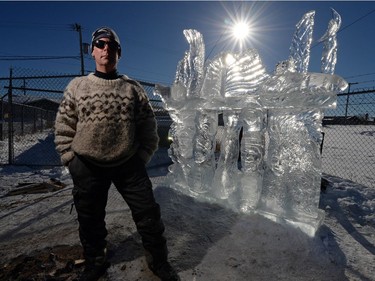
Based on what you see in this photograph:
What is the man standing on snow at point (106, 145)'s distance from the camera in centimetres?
177

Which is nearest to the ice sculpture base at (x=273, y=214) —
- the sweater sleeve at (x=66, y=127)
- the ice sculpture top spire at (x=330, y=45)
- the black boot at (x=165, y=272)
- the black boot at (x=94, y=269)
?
the black boot at (x=165, y=272)

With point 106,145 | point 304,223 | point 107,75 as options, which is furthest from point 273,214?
point 107,75

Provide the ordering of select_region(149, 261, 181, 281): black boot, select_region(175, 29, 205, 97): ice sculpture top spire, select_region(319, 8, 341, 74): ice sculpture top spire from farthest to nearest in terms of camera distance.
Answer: select_region(175, 29, 205, 97): ice sculpture top spire → select_region(319, 8, 341, 74): ice sculpture top spire → select_region(149, 261, 181, 281): black boot

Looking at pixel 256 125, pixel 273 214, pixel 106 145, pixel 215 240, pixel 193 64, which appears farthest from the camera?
pixel 193 64

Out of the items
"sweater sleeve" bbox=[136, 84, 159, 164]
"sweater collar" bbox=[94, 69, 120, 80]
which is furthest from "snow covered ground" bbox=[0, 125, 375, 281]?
"sweater collar" bbox=[94, 69, 120, 80]

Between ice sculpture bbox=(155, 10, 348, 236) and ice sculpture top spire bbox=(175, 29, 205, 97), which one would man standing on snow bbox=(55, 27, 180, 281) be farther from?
ice sculpture top spire bbox=(175, 29, 205, 97)

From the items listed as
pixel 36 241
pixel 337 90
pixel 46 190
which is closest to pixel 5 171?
pixel 46 190

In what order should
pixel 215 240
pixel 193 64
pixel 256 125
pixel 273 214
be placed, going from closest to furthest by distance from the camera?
pixel 215 240, pixel 273 214, pixel 256 125, pixel 193 64

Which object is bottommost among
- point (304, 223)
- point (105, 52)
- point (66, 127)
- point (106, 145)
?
point (304, 223)

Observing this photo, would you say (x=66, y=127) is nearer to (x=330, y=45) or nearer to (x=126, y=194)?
(x=126, y=194)

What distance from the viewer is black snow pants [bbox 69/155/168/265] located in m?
1.85

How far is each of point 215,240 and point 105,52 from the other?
1.91 meters

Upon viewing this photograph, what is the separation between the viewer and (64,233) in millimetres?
2586

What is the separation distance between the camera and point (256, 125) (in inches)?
114
